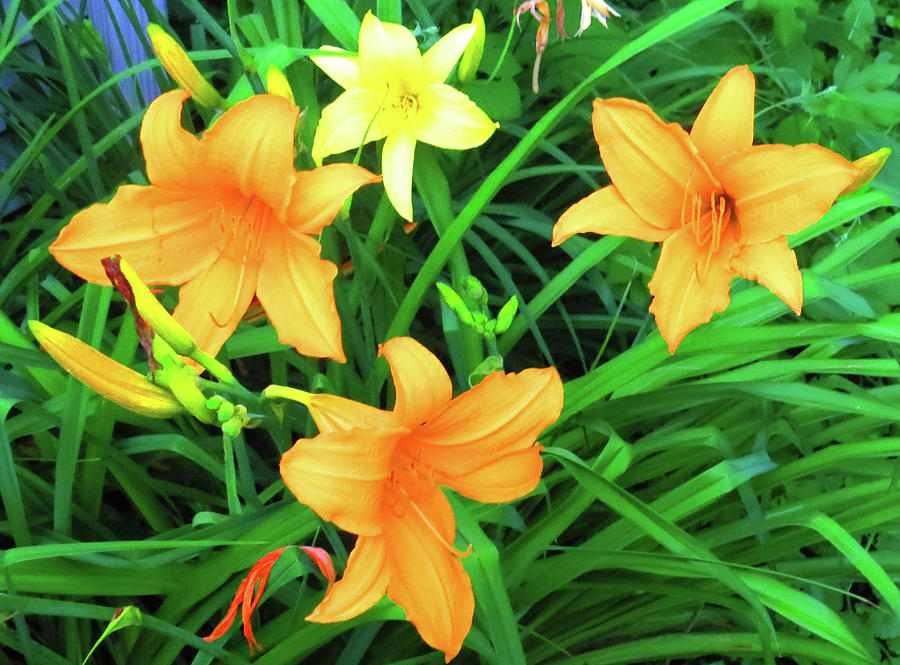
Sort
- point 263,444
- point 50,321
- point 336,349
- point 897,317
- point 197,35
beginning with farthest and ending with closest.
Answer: point 197,35, point 263,444, point 50,321, point 897,317, point 336,349

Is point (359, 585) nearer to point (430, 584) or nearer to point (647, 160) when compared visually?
point (430, 584)

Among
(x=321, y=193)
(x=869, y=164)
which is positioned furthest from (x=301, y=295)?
(x=869, y=164)

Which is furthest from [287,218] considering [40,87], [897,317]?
[40,87]

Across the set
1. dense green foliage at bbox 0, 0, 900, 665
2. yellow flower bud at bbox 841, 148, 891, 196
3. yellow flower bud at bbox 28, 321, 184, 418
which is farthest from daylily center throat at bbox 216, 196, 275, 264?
yellow flower bud at bbox 841, 148, 891, 196

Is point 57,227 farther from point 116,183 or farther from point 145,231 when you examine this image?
point 145,231

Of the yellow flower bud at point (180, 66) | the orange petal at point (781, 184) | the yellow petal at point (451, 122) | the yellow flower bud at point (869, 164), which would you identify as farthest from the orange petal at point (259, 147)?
the yellow flower bud at point (869, 164)

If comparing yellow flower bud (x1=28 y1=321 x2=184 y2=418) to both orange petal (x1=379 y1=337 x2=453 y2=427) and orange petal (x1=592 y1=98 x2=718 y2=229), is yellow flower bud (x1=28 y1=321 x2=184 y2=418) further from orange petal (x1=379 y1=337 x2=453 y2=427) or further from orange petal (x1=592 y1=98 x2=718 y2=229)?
orange petal (x1=592 y1=98 x2=718 y2=229)

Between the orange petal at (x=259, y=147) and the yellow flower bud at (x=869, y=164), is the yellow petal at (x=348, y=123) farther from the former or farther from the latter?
the yellow flower bud at (x=869, y=164)
